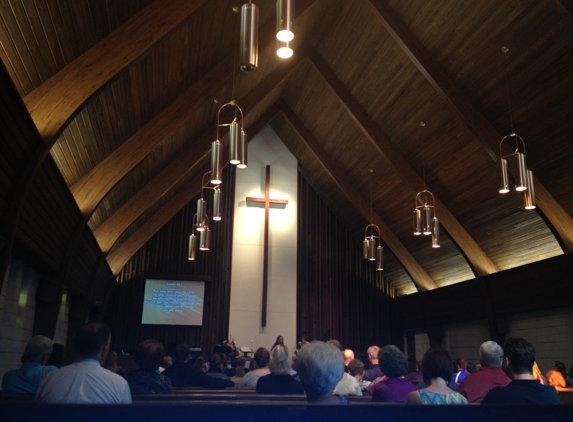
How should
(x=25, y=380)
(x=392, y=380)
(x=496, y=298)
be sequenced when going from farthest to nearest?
(x=496, y=298), (x=25, y=380), (x=392, y=380)

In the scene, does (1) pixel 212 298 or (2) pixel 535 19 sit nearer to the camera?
(2) pixel 535 19

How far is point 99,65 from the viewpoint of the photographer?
5.37 m

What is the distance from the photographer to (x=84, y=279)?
9.48 metres

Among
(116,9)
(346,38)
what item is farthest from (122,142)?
(346,38)

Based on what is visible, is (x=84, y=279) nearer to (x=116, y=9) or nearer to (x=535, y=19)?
(x=116, y=9)

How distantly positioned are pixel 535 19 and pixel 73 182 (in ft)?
23.8

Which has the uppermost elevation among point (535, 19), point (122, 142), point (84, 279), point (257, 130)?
point (257, 130)

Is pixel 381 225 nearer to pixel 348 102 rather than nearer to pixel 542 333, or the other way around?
pixel 348 102

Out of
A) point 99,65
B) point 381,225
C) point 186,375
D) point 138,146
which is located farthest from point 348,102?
point 186,375

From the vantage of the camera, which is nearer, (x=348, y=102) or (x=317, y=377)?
(x=317, y=377)

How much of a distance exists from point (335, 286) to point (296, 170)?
354 cm

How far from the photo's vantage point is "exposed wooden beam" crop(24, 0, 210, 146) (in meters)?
5.14

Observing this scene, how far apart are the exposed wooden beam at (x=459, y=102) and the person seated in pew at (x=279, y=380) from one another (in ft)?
20.6

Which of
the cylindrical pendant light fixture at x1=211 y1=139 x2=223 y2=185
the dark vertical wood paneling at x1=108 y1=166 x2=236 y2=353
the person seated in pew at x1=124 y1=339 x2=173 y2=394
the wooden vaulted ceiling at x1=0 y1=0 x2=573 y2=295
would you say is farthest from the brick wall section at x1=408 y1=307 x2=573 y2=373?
the person seated in pew at x1=124 y1=339 x2=173 y2=394
